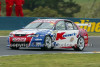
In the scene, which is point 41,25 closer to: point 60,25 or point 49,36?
point 60,25

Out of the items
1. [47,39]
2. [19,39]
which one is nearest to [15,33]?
[19,39]

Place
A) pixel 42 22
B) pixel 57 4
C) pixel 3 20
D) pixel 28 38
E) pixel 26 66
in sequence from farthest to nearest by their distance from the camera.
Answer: pixel 57 4 → pixel 3 20 → pixel 42 22 → pixel 28 38 → pixel 26 66

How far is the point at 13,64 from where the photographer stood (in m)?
10.4

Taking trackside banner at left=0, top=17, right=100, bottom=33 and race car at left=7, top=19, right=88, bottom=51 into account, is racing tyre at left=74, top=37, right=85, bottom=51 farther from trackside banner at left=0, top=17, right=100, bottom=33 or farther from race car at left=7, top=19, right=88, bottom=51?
trackside banner at left=0, top=17, right=100, bottom=33

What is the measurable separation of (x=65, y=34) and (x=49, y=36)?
1.04 m

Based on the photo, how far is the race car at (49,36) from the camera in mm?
15734

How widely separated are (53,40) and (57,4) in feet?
140

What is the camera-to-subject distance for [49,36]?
1598cm

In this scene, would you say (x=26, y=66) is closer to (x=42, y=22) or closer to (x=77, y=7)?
(x=42, y=22)

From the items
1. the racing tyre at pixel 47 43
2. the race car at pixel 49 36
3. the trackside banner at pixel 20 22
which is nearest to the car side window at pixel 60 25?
the race car at pixel 49 36

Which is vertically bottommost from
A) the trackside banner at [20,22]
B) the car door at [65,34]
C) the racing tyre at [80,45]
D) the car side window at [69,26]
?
the racing tyre at [80,45]

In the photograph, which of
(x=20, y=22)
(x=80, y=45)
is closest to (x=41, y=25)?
(x=80, y=45)

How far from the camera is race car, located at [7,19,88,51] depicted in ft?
51.6

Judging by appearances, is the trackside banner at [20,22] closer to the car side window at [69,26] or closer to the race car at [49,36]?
the race car at [49,36]
